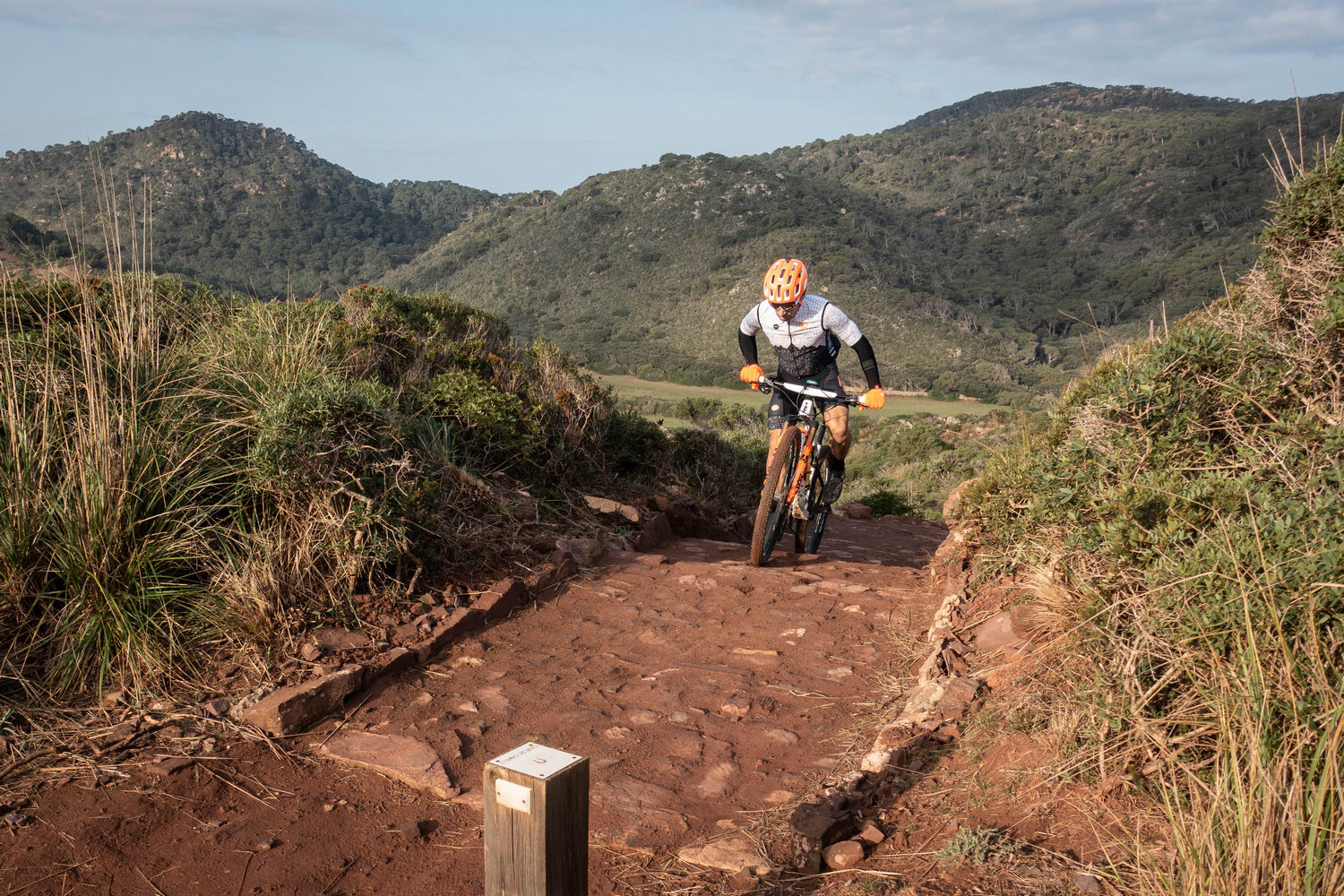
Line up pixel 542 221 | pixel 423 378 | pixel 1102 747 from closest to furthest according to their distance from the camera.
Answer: pixel 1102 747 < pixel 423 378 < pixel 542 221

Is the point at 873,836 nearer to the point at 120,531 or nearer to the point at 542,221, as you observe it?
the point at 120,531

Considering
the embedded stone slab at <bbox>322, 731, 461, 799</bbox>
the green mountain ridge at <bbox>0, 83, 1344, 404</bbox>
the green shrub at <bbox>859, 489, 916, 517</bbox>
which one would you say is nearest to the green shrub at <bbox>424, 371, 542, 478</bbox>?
the embedded stone slab at <bbox>322, 731, 461, 799</bbox>

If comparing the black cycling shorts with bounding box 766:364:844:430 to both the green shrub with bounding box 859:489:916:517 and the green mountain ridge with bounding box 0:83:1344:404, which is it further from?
the green mountain ridge with bounding box 0:83:1344:404

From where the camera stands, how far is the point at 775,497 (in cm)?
605

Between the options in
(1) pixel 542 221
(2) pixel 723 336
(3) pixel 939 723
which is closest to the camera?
(3) pixel 939 723

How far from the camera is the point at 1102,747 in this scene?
2650 millimetres

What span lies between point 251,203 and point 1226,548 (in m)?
65.6

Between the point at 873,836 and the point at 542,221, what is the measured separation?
6443 cm

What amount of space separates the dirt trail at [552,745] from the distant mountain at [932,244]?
2972cm

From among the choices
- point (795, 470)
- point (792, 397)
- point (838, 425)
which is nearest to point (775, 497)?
point (795, 470)

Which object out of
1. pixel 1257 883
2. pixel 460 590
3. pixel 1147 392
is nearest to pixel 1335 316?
pixel 1147 392

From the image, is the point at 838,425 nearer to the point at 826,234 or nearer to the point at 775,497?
the point at 775,497

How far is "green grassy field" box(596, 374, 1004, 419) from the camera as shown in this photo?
2725cm

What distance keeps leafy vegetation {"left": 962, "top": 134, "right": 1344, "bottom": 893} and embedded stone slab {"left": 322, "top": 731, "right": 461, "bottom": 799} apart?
2390 mm
